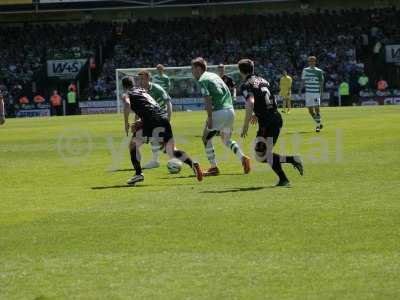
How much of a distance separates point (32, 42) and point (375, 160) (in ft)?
164

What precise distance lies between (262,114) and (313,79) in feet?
48.4

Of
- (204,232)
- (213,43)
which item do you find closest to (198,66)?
(204,232)

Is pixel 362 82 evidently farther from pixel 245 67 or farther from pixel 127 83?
pixel 245 67

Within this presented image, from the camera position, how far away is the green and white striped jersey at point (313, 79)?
93.8ft

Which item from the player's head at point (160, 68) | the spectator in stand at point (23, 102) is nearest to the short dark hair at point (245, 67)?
the player's head at point (160, 68)

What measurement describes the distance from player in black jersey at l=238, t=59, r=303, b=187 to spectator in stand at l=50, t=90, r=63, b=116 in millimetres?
42726

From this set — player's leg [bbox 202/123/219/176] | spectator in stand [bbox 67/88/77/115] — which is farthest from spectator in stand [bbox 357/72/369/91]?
player's leg [bbox 202/123/219/176]

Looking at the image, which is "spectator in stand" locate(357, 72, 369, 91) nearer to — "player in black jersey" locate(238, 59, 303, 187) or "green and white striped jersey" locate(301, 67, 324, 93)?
"green and white striped jersey" locate(301, 67, 324, 93)

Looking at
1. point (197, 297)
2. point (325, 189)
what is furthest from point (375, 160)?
point (197, 297)

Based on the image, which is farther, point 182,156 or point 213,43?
point 213,43

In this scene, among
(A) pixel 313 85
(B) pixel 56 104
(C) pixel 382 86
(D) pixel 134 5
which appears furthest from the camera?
(D) pixel 134 5

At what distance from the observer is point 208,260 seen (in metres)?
8.53

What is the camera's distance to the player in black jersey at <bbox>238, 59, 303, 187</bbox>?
14180mm

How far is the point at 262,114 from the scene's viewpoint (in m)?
14.4
